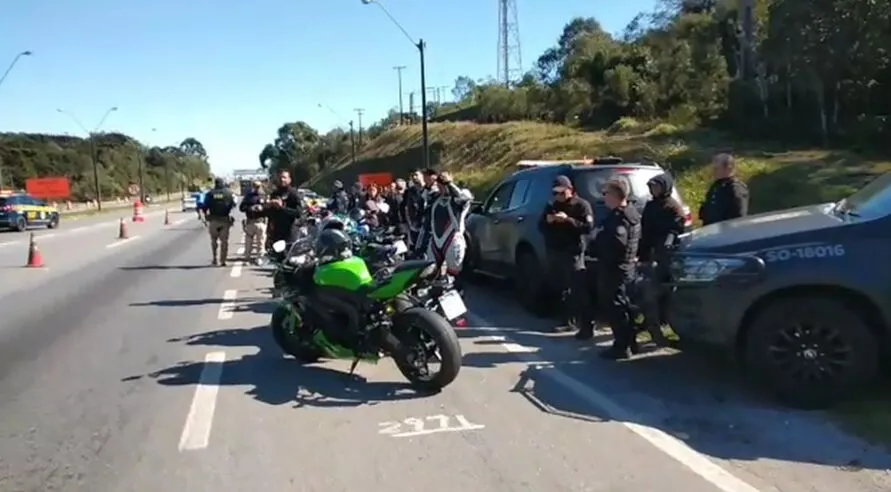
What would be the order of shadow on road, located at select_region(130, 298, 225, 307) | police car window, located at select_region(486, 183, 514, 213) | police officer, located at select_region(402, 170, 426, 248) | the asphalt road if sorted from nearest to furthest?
1. the asphalt road
2. police car window, located at select_region(486, 183, 514, 213)
3. shadow on road, located at select_region(130, 298, 225, 307)
4. police officer, located at select_region(402, 170, 426, 248)

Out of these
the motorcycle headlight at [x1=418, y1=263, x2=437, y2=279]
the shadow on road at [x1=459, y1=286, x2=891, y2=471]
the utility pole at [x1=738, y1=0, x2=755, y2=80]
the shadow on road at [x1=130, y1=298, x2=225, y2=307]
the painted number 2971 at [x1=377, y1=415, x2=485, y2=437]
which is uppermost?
the utility pole at [x1=738, y1=0, x2=755, y2=80]

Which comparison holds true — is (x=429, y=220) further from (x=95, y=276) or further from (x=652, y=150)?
(x=652, y=150)

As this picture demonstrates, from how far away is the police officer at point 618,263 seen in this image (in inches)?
323

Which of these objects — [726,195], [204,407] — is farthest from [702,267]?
[204,407]

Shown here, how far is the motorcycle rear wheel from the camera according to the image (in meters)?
8.48

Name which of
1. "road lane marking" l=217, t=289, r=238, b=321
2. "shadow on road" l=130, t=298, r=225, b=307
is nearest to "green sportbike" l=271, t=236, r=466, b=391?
"road lane marking" l=217, t=289, r=238, b=321

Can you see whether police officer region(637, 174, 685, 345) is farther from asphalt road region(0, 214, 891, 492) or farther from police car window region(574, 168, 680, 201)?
police car window region(574, 168, 680, 201)

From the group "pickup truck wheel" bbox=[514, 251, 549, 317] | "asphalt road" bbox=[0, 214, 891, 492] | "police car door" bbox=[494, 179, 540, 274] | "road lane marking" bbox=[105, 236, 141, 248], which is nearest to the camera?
"asphalt road" bbox=[0, 214, 891, 492]

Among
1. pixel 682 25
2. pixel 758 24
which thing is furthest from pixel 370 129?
pixel 758 24

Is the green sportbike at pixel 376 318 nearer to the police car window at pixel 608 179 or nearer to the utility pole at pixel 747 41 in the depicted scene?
the police car window at pixel 608 179

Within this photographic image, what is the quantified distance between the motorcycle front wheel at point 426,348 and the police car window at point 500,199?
4793mm

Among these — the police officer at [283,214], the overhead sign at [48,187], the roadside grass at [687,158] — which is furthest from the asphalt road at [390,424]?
the overhead sign at [48,187]

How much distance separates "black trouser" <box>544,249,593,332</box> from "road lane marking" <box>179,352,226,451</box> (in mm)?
3578

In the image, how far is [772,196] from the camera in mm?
21484
